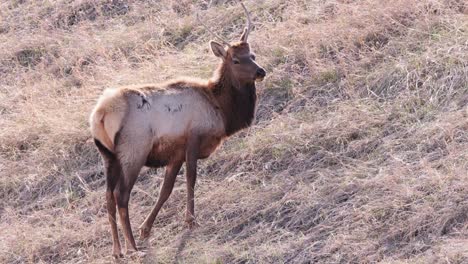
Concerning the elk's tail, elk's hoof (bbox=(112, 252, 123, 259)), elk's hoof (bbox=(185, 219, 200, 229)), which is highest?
the elk's tail

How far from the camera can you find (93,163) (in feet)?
39.2

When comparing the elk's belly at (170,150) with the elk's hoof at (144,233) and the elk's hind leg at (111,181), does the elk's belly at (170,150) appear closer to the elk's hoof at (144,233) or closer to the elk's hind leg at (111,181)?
the elk's hind leg at (111,181)

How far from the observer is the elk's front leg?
32.6 feet

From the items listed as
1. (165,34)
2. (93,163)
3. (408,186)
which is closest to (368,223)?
(408,186)

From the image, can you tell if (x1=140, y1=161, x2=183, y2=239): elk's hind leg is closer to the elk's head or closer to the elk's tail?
the elk's tail

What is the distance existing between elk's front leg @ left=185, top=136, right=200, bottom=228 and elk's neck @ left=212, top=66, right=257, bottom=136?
53cm

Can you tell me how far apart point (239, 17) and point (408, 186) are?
19.2 ft

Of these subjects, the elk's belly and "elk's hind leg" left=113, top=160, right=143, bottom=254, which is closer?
"elk's hind leg" left=113, top=160, right=143, bottom=254

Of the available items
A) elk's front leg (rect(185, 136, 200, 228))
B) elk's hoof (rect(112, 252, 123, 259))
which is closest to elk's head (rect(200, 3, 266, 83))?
elk's front leg (rect(185, 136, 200, 228))

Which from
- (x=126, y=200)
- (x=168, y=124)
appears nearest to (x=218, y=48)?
(x=168, y=124)

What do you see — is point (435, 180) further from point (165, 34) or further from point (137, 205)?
point (165, 34)

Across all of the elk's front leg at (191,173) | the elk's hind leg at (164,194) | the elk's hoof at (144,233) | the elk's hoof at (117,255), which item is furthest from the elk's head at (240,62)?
the elk's hoof at (117,255)

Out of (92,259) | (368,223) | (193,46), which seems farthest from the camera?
(193,46)

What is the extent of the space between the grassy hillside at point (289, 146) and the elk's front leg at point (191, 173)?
15 cm
